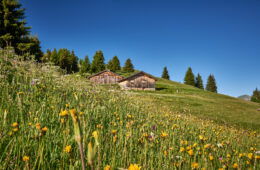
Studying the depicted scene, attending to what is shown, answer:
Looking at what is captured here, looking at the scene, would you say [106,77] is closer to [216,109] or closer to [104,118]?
[216,109]

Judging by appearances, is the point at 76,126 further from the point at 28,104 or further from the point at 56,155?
the point at 28,104

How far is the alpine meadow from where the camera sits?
1379 millimetres

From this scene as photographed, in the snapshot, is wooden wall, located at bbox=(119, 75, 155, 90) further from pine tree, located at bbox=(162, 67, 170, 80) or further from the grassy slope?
pine tree, located at bbox=(162, 67, 170, 80)

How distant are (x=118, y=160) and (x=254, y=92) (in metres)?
94.0

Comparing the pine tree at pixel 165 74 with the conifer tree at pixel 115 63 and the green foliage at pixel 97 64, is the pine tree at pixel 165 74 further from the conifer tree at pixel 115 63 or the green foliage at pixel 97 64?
the green foliage at pixel 97 64

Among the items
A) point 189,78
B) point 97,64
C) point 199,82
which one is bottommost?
point 199,82

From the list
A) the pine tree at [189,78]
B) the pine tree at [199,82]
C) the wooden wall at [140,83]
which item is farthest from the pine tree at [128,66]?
the pine tree at [199,82]

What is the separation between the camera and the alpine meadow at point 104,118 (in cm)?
138

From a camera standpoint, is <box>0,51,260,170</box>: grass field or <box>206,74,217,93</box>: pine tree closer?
<box>0,51,260,170</box>: grass field

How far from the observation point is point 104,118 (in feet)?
9.59

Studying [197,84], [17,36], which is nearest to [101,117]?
[17,36]

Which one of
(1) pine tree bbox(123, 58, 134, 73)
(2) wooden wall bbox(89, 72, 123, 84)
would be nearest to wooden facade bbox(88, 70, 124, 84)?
(2) wooden wall bbox(89, 72, 123, 84)

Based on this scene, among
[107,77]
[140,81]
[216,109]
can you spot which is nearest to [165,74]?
[140,81]

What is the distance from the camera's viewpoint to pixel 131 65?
232 feet
